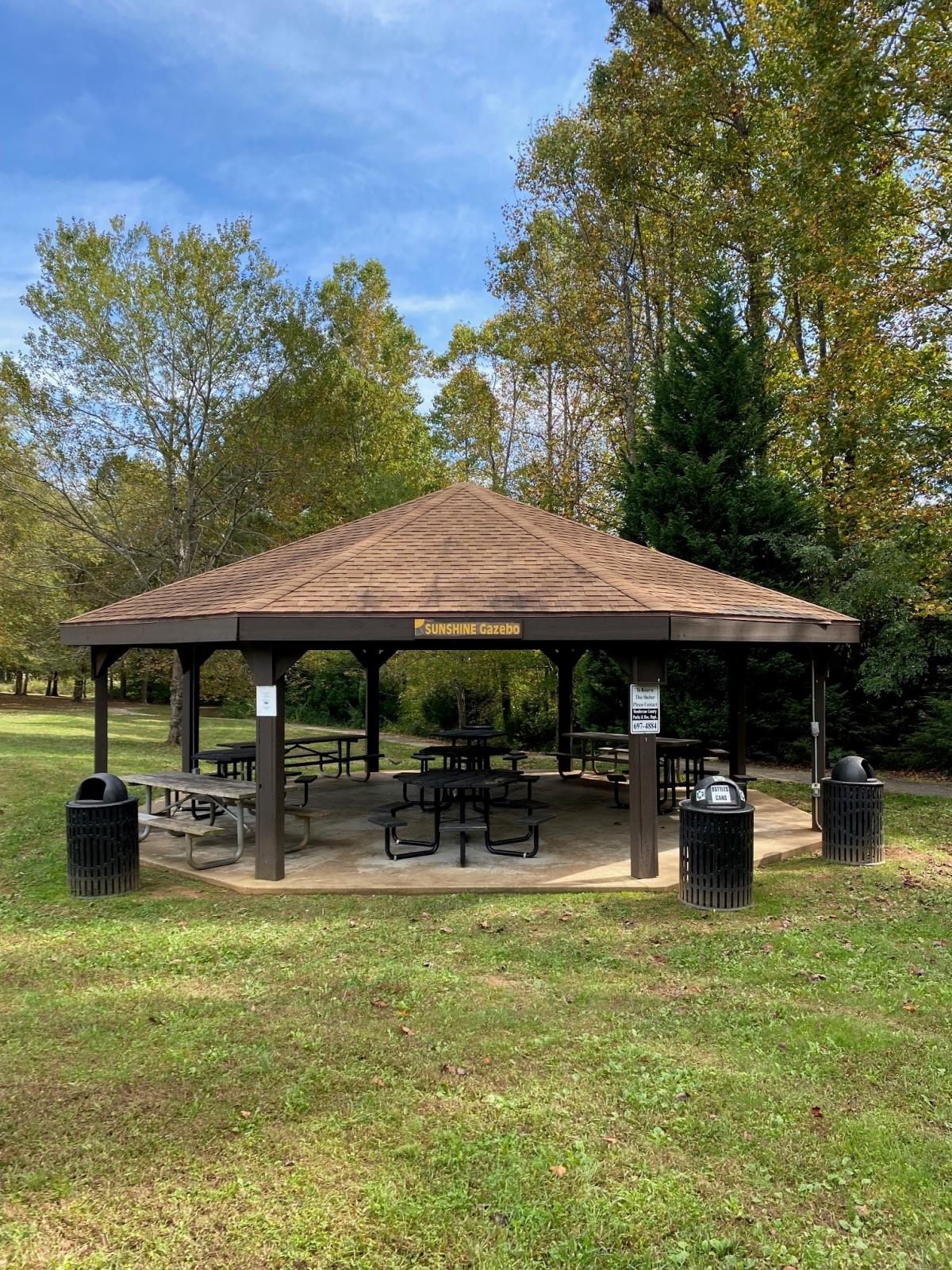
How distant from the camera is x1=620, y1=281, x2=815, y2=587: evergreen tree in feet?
55.4

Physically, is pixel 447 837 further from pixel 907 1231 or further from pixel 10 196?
pixel 10 196

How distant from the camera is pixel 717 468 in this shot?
17.3 m

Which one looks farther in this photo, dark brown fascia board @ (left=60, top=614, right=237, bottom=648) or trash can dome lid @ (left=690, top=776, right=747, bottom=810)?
dark brown fascia board @ (left=60, top=614, right=237, bottom=648)

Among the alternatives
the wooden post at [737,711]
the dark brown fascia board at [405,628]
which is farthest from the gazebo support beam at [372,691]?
the dark brown fascia board at [405,628]

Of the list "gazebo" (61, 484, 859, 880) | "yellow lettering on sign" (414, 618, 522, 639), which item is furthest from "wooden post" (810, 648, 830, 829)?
"yellow lettering on sign" (414, 618, 522, 639)

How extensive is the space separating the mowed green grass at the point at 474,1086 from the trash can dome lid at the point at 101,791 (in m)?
0.97

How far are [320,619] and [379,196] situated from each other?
13458 mm

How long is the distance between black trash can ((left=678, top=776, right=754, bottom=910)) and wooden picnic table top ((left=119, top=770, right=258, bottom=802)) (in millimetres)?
4100

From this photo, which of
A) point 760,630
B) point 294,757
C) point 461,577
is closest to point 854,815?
point 760,630

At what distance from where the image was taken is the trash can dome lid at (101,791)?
23.2ft

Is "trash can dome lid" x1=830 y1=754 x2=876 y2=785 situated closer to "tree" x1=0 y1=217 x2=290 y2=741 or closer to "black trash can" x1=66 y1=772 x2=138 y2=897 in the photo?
"black trash can" x1=66 y1=772 x2=138 y2=897

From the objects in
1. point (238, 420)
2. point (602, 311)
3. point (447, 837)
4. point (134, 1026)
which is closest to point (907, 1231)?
point (134, 1026)

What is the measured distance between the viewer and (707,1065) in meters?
4.04

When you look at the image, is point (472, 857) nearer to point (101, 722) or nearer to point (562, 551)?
point (562, 551)
